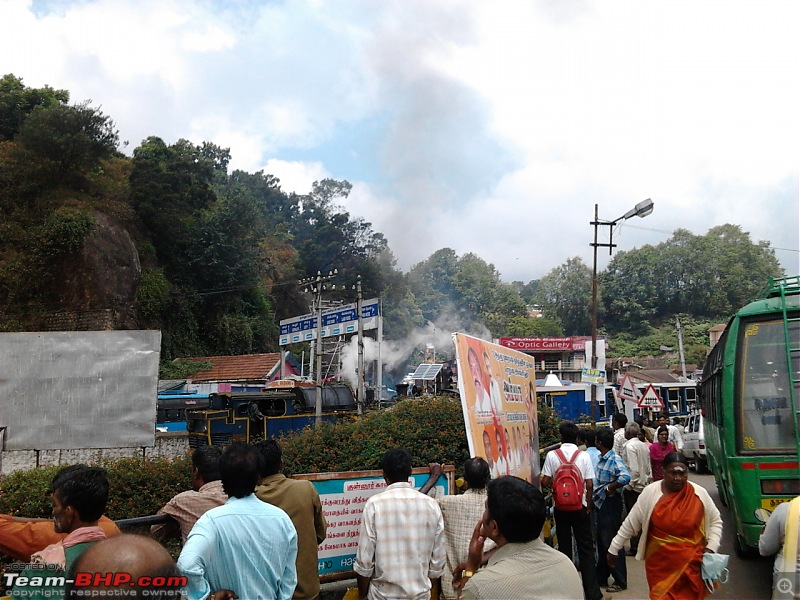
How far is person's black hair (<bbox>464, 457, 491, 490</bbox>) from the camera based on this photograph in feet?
14.6

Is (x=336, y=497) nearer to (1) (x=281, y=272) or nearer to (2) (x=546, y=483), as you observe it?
(2) (x=546, y=483)

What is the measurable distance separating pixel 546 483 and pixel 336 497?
2215 mm

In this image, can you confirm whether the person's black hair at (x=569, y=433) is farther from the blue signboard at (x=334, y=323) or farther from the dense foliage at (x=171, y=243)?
the dense foliage at (x=171, y=243)

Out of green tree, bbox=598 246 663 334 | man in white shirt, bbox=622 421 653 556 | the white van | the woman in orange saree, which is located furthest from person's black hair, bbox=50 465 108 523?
green tree, bbox=598 246 663 334

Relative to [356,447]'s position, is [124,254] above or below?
above

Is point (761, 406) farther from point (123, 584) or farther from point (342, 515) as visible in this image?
point (123, 584)

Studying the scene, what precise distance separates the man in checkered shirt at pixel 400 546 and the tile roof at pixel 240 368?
1266 inches

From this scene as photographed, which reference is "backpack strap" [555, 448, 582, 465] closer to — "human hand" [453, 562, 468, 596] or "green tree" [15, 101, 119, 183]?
"human hand" [453, 562, 468, 596]

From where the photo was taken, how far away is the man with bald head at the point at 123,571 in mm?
1675

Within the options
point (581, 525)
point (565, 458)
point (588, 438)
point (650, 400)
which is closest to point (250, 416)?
point (650, 400)

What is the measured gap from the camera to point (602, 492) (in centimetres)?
695

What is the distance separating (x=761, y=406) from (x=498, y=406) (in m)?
2.59

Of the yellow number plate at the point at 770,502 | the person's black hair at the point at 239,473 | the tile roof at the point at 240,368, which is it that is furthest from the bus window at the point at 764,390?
the tile roof at the point at 240,368

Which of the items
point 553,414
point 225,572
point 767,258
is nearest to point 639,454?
point 553,414
